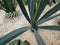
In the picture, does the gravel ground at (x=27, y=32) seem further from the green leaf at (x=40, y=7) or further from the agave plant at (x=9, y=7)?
the green leaf at (x=40, y=7)

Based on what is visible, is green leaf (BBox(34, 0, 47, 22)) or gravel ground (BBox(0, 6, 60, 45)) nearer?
green leaf (BBox(34, 0, 47, 22))

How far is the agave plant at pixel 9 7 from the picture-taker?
229 cm

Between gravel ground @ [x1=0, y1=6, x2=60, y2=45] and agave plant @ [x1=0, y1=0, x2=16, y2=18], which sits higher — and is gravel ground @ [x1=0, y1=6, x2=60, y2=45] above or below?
below

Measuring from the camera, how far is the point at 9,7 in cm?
235

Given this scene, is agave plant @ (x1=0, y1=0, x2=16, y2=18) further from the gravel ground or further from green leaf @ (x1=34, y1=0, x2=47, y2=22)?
green leaf @ (x1=34, y1=0, x2=47, y2=22)

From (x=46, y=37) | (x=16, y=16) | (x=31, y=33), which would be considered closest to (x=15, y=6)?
(x=16, y=16)

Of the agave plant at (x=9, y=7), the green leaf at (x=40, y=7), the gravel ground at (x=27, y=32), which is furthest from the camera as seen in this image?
the agave plant at (x=9, y=7)

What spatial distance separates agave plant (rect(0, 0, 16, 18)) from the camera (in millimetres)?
2287

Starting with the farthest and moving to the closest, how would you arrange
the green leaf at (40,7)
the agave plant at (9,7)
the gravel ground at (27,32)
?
the agave plant at (9,7) → the gravel ground at (27,32) → the green leaf at (40,7)

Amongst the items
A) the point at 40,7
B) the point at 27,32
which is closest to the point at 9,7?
the point at 27,32

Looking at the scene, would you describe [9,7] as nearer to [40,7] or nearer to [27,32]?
[27,32]

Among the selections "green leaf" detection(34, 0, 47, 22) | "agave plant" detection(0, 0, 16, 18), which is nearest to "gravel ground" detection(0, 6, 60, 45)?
"agave plant" detection(0, 0, 16, 18)

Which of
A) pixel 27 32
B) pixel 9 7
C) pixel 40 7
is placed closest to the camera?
pixel 40 7

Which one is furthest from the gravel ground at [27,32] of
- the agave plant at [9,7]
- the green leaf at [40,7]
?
the green leaf at [40,7]
